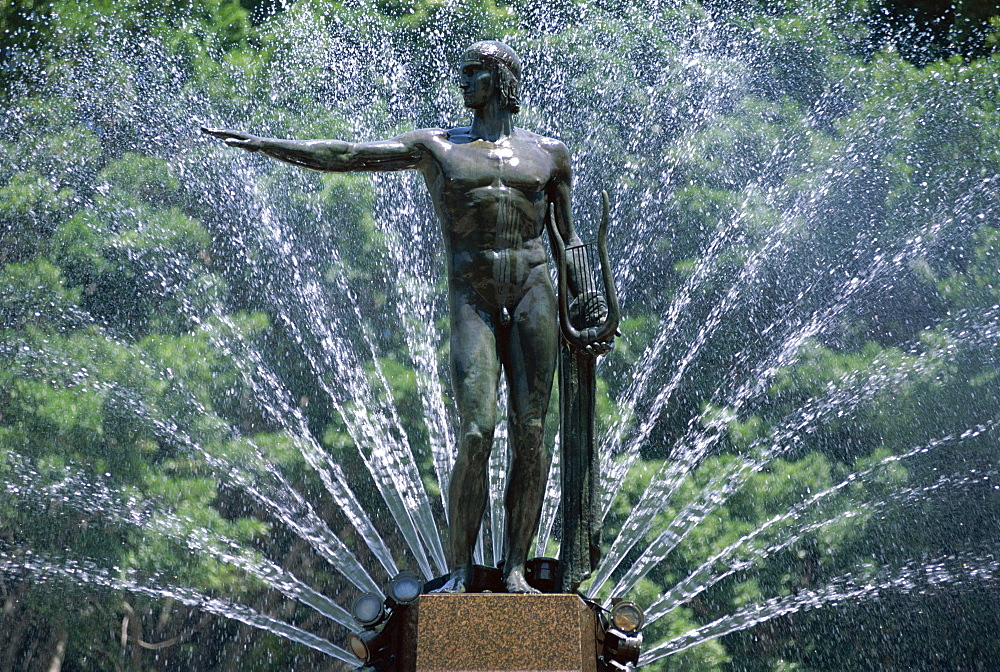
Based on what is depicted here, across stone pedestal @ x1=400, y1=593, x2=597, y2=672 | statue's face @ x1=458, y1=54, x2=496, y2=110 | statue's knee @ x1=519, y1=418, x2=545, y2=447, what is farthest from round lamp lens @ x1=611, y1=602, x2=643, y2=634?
statue's face @ x1=458, y1=54, x2=496, y2=110

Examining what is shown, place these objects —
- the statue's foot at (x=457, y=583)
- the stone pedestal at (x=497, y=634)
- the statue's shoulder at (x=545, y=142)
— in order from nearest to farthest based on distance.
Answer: the stone pedestal at (x=497, y=634), the statue's foot at (x=457, y=583), the statue's shoulder at (x=545, y=142)

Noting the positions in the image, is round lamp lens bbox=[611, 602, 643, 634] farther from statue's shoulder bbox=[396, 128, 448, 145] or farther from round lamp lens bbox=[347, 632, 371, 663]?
statue's shoulder bbox=[396, 128, 448, 145]

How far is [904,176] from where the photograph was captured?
1480 cm

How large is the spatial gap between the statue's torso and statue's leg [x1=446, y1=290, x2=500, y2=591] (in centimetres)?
30

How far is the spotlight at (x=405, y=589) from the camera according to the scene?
5449 mm

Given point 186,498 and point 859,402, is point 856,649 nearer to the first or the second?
point 859,402

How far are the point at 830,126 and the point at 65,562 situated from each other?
1014 centimetres

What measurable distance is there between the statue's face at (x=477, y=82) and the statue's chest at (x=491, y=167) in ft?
0.69

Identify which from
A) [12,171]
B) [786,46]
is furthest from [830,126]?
[12,171]

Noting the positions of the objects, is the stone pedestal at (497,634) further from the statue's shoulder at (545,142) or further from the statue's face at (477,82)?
the statue's face at (477,82)

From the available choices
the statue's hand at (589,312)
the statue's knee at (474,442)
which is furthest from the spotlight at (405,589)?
the statue's hand at (589,312)

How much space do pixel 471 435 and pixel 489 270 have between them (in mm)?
743

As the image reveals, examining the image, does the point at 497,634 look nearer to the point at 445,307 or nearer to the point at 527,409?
the point at 527,409

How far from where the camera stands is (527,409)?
5691 millimetres
